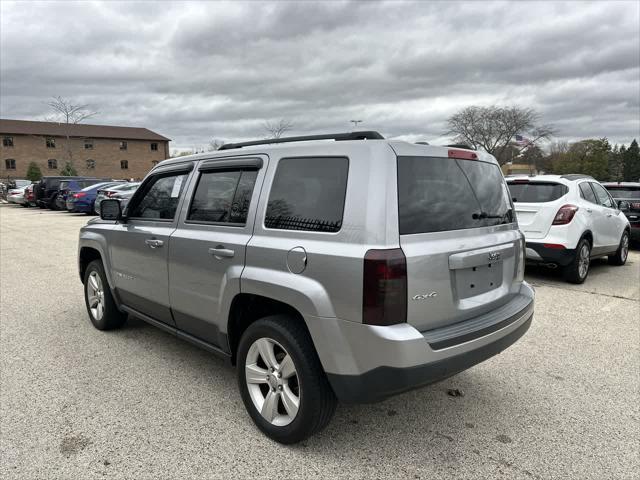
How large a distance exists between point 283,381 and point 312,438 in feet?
1.41

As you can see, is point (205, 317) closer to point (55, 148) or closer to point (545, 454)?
point (545, 454)

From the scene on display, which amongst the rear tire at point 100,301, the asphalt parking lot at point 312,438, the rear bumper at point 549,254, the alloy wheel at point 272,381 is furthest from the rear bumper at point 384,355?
the rear bumper at point 549,254

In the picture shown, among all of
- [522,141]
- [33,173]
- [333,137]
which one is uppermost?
[522,141]

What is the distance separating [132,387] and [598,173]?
8441 centimetres

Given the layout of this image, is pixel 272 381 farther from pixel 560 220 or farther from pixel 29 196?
pixel 29 196

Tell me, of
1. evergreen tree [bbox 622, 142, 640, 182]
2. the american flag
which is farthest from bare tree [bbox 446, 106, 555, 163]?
evergreen tree [bbox 622, 142, 640, 182]

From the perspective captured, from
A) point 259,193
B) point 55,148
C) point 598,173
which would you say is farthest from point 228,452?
point 598,173

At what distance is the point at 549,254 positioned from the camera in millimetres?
6898

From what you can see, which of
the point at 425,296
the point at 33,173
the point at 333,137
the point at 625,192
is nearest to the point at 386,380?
the point at 425,296

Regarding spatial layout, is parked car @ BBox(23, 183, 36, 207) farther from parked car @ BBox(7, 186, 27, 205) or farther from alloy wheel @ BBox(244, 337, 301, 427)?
alloy wheel @ BBox(244, 337, 301, 427)

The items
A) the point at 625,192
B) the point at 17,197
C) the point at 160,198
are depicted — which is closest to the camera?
the point at 160,198

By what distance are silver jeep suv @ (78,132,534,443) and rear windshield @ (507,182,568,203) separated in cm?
417

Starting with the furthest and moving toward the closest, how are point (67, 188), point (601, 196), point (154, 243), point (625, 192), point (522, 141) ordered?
point (522, 141) → point (67, 188) → point (625, 192) → point (601, 196) → point (154, 243)

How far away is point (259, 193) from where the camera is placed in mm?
3066
